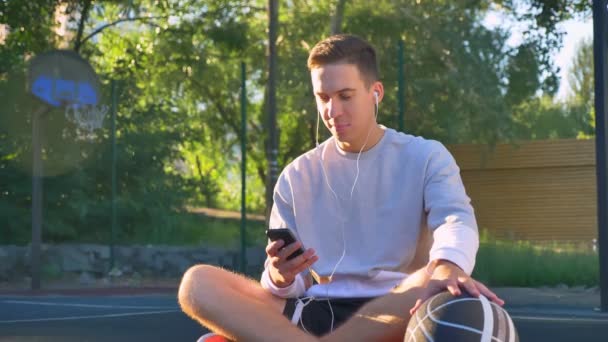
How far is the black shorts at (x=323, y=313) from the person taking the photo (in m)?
4.82

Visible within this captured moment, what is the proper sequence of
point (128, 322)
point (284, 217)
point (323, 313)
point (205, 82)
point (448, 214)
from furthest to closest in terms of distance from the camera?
point (205, 82) < point (128, 322) < point (284, 217) < point (323, 313) < point (448, 214)

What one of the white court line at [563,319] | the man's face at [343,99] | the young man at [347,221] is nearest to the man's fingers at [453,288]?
the young man at [347,221]

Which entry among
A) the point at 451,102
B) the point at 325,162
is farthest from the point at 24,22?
the point at 325,162

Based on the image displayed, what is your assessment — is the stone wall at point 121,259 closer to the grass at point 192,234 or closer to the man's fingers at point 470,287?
the grass at point 192,234

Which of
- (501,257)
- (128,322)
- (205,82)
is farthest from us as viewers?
(205,82)

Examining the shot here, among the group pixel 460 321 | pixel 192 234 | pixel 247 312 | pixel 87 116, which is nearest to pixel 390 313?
pixel 460 321

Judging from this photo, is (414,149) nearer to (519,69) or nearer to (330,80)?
(330,80)

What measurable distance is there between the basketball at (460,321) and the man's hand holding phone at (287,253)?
60 cm

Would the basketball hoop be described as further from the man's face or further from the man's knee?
the man's face

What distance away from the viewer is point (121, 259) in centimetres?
1628

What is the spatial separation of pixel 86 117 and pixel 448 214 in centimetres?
1289

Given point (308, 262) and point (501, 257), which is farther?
point (501, 257)

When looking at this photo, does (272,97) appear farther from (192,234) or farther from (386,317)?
(386,317)

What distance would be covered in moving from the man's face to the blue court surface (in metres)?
4.08
